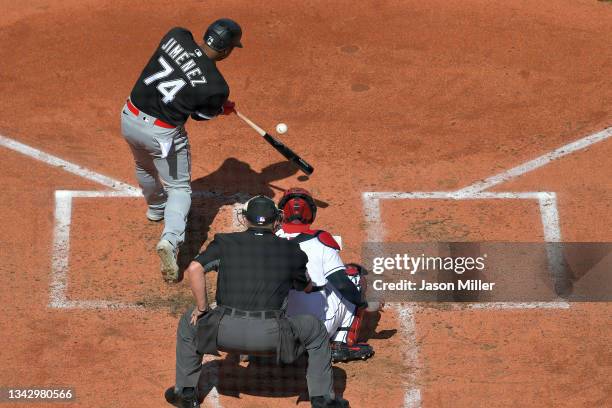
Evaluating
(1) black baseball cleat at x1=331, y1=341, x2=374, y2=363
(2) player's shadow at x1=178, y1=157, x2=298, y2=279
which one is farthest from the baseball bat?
(1) black baseball cleat at x1=331, y1=341, x2=374, y2=363

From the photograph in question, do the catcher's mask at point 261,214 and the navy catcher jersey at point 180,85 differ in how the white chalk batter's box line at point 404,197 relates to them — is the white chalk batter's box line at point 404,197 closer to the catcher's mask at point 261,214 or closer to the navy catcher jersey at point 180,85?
the navy catcher jersey at point 180,85

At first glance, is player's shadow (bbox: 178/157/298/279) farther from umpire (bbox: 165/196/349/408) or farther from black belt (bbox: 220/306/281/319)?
black belt (bbox: 220/306/281/319)

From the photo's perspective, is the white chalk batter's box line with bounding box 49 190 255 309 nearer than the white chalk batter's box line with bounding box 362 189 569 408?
No

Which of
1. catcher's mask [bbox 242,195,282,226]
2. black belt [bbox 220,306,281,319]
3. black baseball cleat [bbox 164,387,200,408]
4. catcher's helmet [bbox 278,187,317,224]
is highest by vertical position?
catcher's helmet [bbox 278,187,317,224]

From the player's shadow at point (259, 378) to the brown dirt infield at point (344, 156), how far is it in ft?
0.14

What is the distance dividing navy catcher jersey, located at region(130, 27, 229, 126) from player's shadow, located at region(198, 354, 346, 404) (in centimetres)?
237

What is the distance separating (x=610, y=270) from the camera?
35.0 ft

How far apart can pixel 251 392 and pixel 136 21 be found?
21.9 ft

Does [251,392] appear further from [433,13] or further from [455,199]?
[433,13]

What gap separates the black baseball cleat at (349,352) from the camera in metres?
9.56

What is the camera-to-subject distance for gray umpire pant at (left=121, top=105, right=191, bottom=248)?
1038cm

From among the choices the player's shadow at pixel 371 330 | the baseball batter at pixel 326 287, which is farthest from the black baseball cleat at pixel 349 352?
the player's shadow at pixel 371 330

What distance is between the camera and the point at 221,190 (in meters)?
11.7

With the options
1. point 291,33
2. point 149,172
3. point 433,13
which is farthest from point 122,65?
point 433,13
